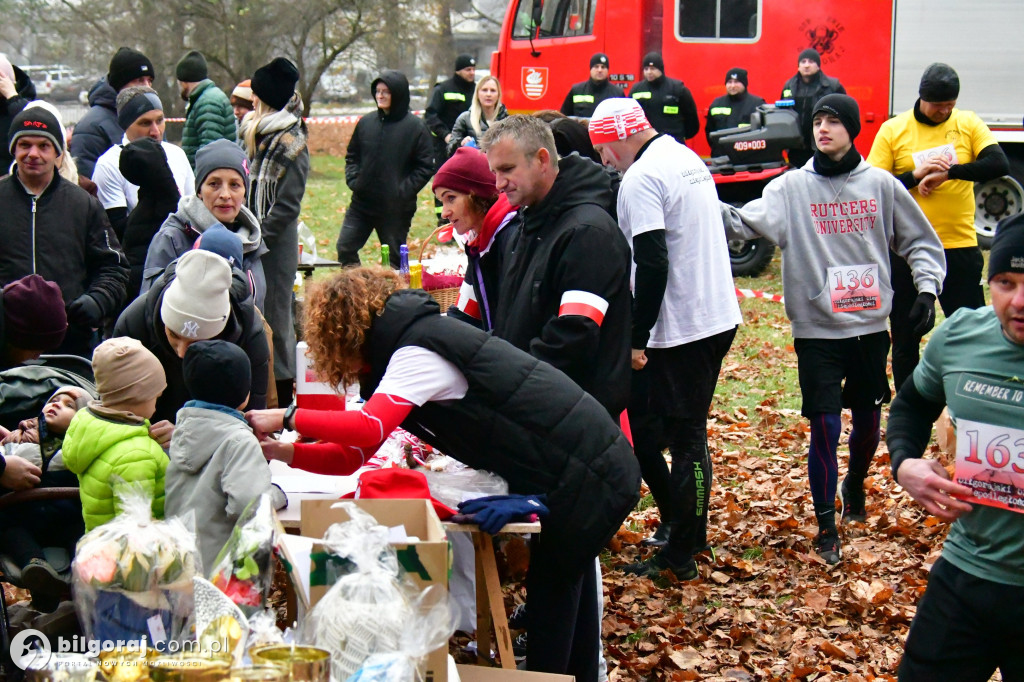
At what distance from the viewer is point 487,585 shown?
3.62m

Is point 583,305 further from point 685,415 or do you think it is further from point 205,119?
point 205,119

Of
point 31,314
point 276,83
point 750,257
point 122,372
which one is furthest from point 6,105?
point 750,257

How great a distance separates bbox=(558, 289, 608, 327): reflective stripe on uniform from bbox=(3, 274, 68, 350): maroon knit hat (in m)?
2.09

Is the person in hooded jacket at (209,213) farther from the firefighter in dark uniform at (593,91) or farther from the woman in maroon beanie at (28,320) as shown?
the firefighter in dark uniform at (593,91)

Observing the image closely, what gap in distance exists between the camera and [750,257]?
13227 millimetres

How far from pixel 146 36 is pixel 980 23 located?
1979 centimetres

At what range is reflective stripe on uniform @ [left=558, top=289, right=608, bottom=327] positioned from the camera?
4262mm

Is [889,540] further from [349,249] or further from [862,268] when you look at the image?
[349,249]

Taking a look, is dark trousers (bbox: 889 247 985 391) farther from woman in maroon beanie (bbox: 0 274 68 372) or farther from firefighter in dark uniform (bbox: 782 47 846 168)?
firefighter in dark uniform (bbox: 782 47 846 168)

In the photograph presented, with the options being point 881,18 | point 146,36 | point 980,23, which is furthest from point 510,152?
point 146,36

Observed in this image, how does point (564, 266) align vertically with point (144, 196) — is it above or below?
below

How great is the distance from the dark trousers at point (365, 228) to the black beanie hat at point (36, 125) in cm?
490

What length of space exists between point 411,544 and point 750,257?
11.0 metres

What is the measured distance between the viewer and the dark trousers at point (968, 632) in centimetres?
287
